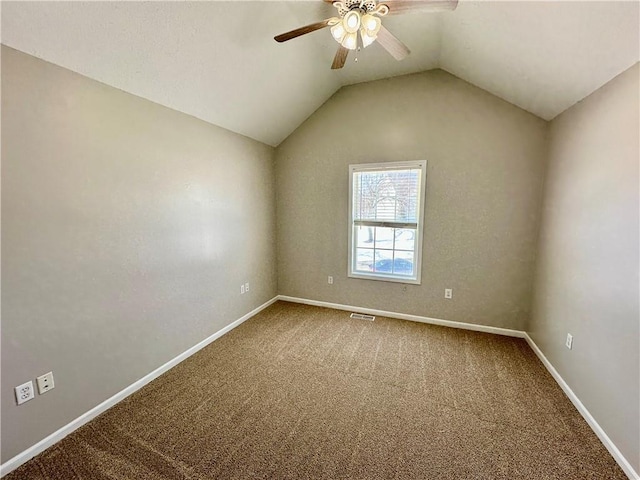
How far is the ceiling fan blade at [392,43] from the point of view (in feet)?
5.54

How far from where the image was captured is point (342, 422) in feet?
5.92

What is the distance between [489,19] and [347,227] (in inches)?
90.3

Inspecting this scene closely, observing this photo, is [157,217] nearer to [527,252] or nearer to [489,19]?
[489,19]

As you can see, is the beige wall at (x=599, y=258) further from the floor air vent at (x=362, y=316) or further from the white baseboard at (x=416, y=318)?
the floor air vent at (x=362, y=316)

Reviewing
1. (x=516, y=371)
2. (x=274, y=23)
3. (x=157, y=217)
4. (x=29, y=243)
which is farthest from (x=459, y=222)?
(x=29, y=243)

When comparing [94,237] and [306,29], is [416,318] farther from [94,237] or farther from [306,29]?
[94,237]

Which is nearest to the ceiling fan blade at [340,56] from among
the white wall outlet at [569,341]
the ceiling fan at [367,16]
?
the ceiling fan at [367,16]

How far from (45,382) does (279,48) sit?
2885 mm

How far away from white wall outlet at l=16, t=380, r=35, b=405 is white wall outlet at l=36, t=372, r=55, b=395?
1.4 inches

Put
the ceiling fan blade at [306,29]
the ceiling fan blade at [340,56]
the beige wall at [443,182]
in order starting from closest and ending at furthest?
1. the ceiling fan blade at [306,29]
2. the ceiling fan blade at [340,56]
3. the beige wall at [443,182]

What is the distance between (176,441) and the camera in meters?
1.65

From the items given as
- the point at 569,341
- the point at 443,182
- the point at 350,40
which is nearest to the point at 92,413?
the point at 350,40

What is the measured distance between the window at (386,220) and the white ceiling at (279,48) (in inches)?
Result: 42.0

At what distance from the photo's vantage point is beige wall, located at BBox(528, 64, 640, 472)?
1.51 meters
